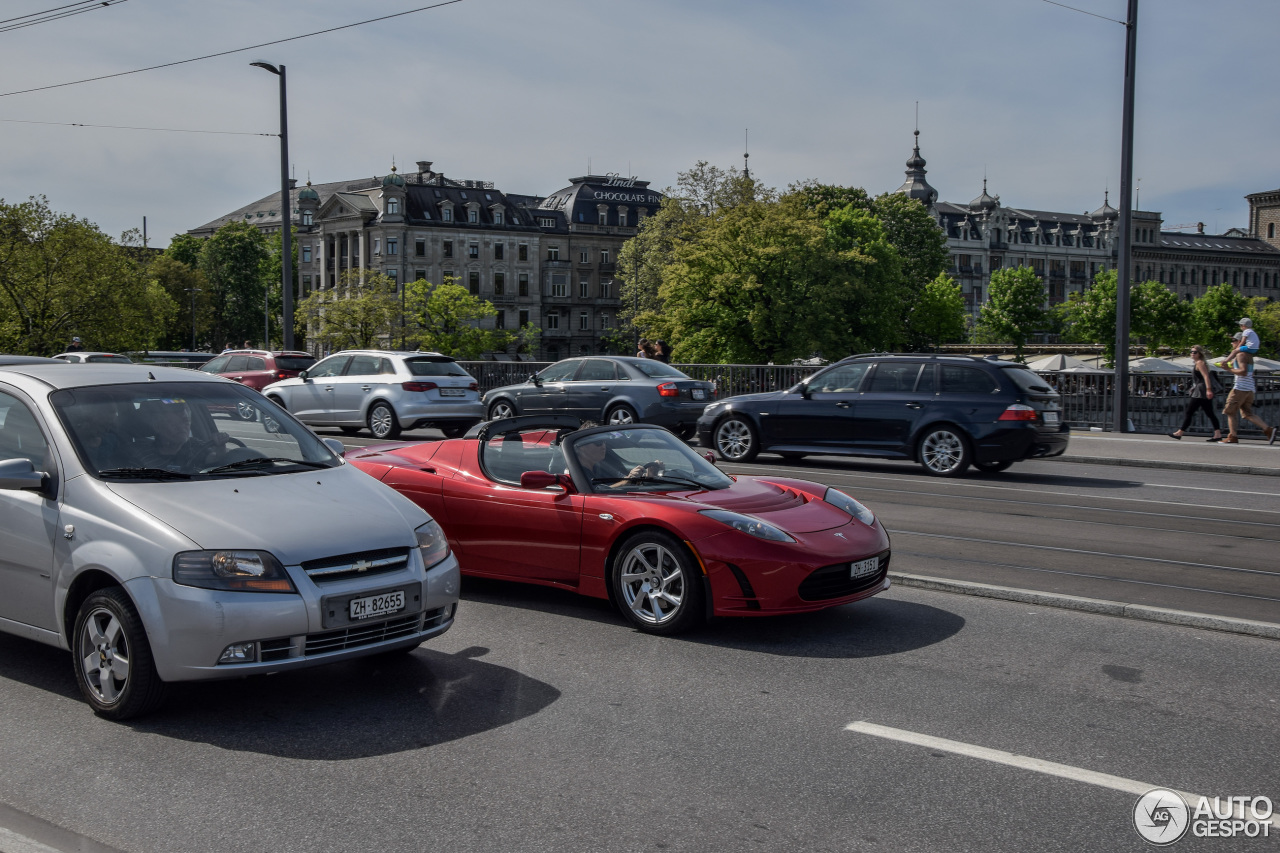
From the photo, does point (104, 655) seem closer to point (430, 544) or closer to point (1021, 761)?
point (430, 544)

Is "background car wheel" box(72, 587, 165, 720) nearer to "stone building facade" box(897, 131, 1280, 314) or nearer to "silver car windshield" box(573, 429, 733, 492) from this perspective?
"silver car windshield" box(573, 429, 733, 492)

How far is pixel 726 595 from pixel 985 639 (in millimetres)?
1513

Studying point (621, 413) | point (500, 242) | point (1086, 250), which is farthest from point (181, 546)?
point (1086, 250)

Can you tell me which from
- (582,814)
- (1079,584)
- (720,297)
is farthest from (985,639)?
(720,297)

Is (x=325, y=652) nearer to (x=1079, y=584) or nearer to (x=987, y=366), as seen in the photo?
(x=1079, y=584)

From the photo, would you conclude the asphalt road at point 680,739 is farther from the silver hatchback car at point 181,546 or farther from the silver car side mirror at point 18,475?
the silver car side mirror at point 18,475

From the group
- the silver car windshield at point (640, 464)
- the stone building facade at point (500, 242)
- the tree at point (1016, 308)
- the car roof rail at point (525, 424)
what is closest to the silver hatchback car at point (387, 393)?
the car roof rail at point (525, 424)

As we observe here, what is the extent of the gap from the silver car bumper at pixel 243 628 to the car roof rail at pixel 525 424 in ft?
8.84

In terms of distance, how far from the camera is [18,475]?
5.29 metres

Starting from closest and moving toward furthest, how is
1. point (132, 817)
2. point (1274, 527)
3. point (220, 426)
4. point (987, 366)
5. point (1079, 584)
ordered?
1. point (132, 817)
2. point (220, 426)
3. point (1079, 584)
4. point (1274, 527)
5. point (987, 366)

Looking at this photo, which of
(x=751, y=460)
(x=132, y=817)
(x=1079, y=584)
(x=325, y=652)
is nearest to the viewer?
(x=132, y=817)

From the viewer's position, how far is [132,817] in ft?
13.2

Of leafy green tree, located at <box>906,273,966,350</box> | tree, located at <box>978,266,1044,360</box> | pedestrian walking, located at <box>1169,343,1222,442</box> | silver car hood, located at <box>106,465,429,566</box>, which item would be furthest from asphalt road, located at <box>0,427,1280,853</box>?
tree, located at <box>978,266,1044,360</box>

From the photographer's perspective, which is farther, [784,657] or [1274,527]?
[1274,527]
